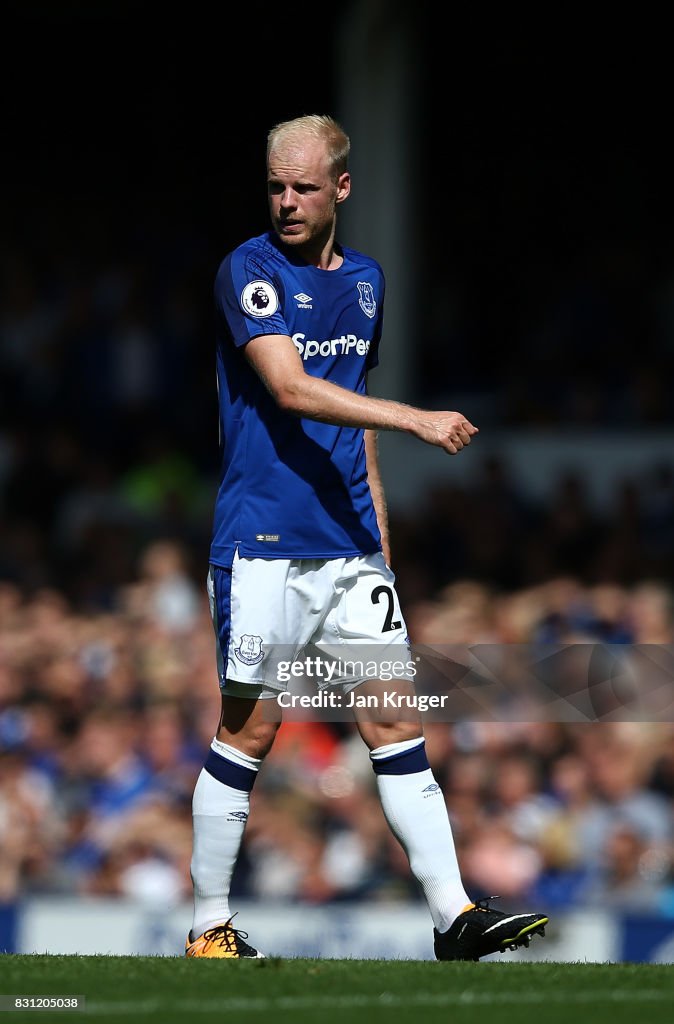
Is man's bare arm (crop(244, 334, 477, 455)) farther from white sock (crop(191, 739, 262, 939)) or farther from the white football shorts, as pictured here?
white sock (crop(191, 739, 262, 939))

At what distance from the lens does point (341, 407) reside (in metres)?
4.62

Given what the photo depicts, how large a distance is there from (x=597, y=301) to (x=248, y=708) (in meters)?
8.52

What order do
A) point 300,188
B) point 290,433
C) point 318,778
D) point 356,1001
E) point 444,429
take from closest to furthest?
point 356,1001, point 444,429, point 300,188, point 290,433, point 318,778

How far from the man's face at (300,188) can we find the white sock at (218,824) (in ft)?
4.65

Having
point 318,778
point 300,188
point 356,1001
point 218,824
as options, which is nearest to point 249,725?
point 218,824

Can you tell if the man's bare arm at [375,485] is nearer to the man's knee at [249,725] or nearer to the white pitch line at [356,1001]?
the man's knee at [249,725]

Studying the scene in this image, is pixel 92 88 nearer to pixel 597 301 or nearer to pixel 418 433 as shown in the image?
pixel 597 301

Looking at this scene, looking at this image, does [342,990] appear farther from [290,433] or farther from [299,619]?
[290,433]

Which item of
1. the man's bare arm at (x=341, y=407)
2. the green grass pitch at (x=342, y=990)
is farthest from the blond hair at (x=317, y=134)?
the green grass pitch at (x=342, y=990)

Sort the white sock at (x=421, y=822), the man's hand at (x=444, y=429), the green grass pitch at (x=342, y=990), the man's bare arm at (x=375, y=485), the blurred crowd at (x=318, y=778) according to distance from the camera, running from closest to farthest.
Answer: the green grass pitch at (x=342, y=990) < the man's hand at (x=444, y=429) < the white sock at (x=421, y=822) < the man's bare arm at (x=375, y=485) < the blurred crowd at (x=318, y=778)

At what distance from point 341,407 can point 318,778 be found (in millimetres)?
4771

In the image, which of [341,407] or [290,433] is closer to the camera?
[341,407]

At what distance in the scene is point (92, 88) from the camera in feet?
55.5

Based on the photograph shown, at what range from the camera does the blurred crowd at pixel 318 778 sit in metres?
8.52
